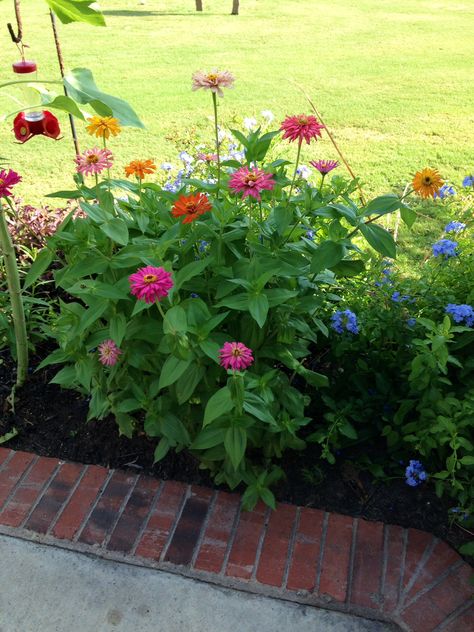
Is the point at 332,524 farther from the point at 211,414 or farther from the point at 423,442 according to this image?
the point at 211,414

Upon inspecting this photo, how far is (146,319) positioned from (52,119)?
A: 3.61ft

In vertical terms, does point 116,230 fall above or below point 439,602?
above

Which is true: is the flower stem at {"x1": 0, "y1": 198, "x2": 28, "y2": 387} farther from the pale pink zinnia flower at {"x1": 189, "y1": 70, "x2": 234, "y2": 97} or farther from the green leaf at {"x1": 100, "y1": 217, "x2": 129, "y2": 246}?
the pale pink zinnia flower at {"x1": 189, "y1": 70, "x2": 234, "y2": 97}

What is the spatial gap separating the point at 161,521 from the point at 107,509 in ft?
0.63

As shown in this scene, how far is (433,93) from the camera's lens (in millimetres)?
6672

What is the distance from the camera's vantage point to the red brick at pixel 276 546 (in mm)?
1833

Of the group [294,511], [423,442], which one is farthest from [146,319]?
[423,442]

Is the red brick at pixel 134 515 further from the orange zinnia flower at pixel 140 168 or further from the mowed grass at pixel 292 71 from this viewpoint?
the mowed grass at pixel 292 71

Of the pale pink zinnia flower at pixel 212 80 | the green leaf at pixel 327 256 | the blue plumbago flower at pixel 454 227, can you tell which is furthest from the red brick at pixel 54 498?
the blue plumbago flower at pixel 454 227

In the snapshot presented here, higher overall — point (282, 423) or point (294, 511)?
point (282, 423)

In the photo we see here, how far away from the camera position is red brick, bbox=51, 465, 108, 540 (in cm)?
198

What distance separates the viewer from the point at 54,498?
2080 mm

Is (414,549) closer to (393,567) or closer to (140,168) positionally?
(393,567)

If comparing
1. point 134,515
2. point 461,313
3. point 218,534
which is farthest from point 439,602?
point 134,515
